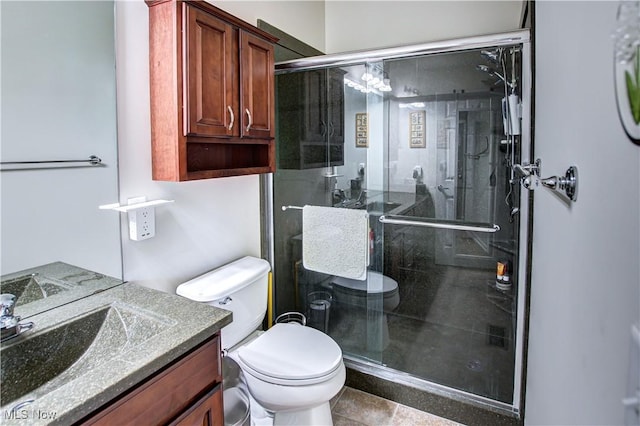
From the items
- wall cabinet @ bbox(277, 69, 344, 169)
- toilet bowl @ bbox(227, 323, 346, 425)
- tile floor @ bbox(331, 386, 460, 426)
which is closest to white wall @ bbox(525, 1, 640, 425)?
toilet bowl @ bbox(227, 323, 346, 425)

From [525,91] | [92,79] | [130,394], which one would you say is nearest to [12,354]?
[130,394]

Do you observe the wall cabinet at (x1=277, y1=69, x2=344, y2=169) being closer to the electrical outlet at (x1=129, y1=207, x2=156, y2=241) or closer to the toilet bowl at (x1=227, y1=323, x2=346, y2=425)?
the electrical outlet at (x1=129, y1=207, x2=156, y2=241)

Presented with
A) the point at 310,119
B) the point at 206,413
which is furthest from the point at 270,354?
the point at 310,119

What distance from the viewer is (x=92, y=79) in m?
1.31

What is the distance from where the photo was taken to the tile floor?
192 centimetres

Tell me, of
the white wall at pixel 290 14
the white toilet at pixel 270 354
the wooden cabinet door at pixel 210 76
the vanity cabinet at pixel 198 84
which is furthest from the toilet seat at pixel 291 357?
the white wall at pixel 290 14

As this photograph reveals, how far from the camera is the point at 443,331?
8.18 ft

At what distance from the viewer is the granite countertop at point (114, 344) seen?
76 cm

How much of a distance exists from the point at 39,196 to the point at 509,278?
214 cm

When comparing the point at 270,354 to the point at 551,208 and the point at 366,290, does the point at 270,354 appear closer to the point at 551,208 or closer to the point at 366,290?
the point at 366,290

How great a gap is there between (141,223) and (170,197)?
21cm

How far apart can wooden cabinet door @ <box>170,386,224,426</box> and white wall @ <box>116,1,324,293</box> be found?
64 cm

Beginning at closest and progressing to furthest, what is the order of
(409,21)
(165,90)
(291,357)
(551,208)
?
(551,208), (165,90), (291,357), (409,21)

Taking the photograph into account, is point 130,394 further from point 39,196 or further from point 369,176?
point 369,176
